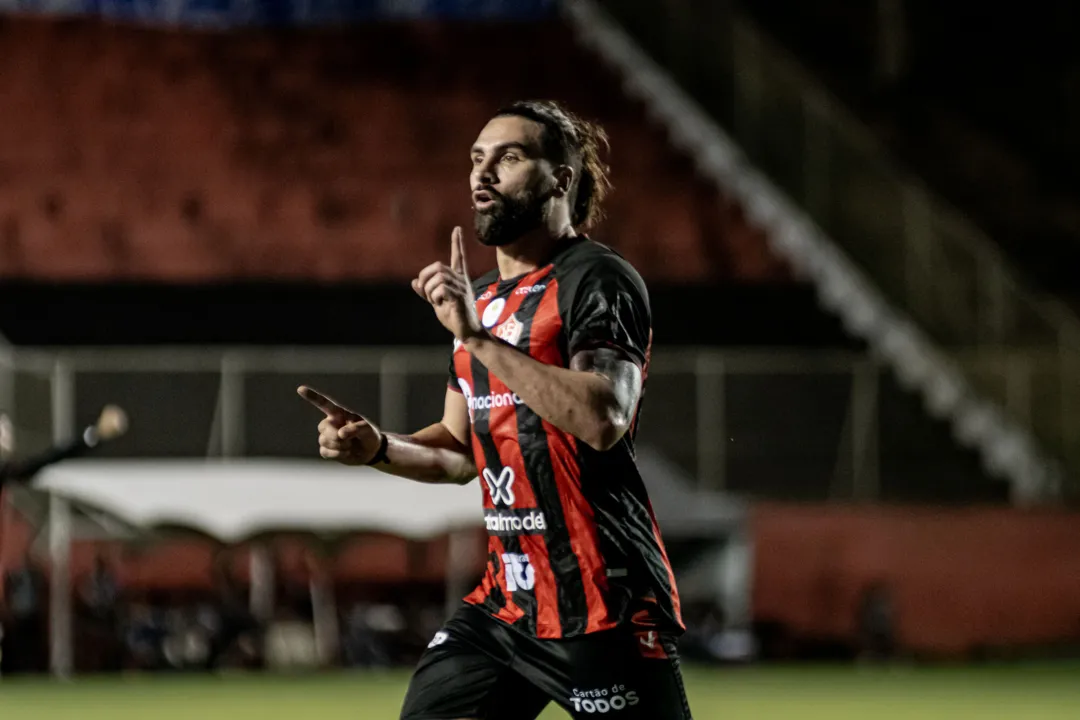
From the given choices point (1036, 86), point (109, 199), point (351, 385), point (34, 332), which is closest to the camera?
point (351, 385)

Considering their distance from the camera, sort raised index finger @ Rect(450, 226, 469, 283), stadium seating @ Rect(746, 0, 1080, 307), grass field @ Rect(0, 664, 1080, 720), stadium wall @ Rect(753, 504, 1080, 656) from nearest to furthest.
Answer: raised index finger @ Rect(450, 226, 469, 283)
grass field @ Rect(0, 664, 1080, 720)
stadium wall @ Rect(753, 504, 1080, 656)
stadium seating @ Rect(746, 0, 1080, 307)

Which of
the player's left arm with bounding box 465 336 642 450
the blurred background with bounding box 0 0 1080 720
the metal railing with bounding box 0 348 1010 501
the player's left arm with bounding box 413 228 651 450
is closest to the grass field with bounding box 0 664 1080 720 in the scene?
the blurred background with bounding box 0 0 1080 720

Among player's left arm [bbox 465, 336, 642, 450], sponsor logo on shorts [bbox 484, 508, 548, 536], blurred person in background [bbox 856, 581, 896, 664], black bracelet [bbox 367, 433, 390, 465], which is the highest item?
player's left arm [bbox 465, 336, 642, 450]

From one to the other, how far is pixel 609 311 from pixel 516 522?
602 millimetres

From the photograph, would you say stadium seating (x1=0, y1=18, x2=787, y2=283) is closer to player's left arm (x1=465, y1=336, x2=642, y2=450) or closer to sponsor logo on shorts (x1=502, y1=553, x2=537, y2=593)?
sponsor logo on shorts (x1=502, y1=553, x2=537, y2=593)

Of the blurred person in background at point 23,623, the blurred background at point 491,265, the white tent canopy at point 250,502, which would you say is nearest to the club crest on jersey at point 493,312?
the blurred background at point 491,265

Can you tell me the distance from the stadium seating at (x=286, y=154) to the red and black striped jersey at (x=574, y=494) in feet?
58.7

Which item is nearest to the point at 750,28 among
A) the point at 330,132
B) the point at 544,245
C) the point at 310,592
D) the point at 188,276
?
the point at 330,132

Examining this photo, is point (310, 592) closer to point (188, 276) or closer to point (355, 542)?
point (355, 542)

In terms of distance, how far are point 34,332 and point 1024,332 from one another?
11.6m

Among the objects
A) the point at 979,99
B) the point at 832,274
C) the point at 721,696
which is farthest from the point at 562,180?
the point at 979,99

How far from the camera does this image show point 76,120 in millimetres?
25172

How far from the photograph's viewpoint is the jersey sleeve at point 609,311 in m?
4.57

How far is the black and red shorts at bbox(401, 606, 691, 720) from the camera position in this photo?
4609mm
